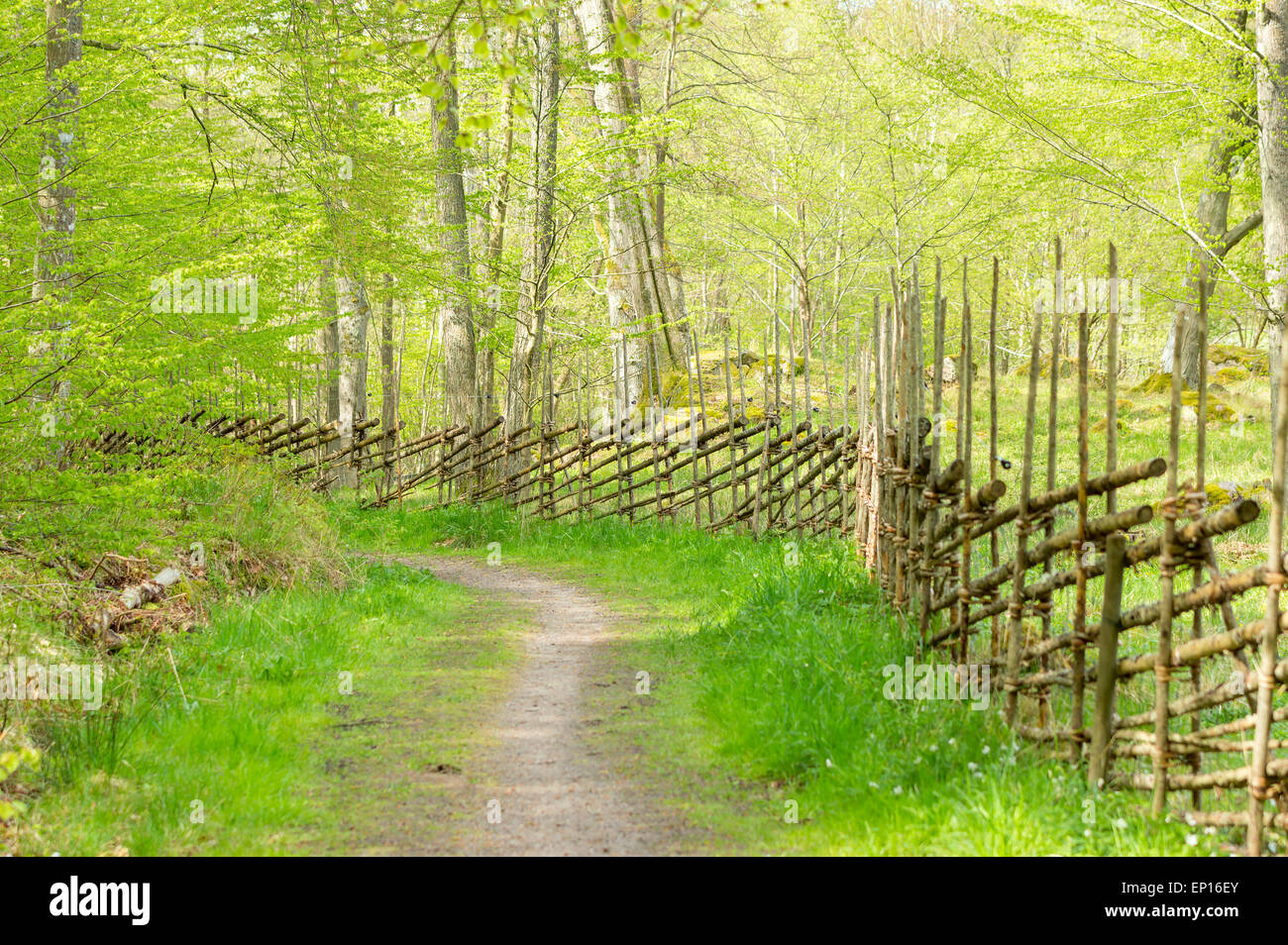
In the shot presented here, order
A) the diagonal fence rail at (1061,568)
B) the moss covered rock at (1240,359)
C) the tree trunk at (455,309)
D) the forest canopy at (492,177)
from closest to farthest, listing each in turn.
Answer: the diagonal fence rail at (1061,568) → the forest canopy at (492,177) → the tree trunk at (455,309) → the moss covered rock at (1240,359)

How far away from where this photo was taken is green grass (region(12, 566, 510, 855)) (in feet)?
12.2

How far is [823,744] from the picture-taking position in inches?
168

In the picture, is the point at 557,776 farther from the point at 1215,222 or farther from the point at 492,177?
the point at 1215,222

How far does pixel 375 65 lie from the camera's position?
1117 cm

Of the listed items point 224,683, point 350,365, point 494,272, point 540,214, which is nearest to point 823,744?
point 224,683

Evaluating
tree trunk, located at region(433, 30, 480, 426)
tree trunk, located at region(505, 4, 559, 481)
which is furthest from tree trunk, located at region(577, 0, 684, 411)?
tree trunk, located at region(433, 30, 480, 426)


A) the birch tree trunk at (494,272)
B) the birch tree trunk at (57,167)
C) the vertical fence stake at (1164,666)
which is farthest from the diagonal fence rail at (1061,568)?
the birch tree trunk at (494,272)

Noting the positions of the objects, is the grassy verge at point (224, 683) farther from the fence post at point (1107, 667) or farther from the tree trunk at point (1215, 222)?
the tree trunk at point (1215, 222)

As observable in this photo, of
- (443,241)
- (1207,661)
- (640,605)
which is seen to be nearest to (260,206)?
(443,241)

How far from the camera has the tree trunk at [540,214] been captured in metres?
11.6

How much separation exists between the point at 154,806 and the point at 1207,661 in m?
5.79

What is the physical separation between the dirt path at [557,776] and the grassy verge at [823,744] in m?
0.22

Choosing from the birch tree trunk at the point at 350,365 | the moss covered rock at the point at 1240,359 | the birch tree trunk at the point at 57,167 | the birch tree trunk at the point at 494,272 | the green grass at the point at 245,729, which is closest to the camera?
the green grass at the point at 245,729
